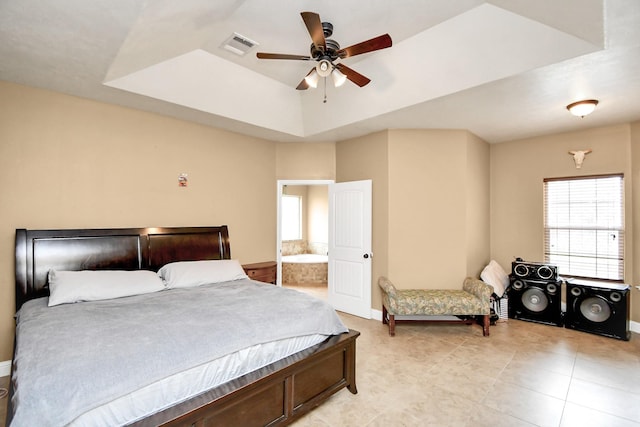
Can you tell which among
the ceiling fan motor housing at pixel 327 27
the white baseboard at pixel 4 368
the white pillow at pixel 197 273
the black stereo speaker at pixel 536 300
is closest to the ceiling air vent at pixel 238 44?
the ceiling fan motor housing at pixel 327 27

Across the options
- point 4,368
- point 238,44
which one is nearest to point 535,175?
point 238,44

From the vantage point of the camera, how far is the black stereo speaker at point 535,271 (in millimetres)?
4441

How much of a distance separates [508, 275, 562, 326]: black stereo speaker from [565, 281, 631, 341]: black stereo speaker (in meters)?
0.13

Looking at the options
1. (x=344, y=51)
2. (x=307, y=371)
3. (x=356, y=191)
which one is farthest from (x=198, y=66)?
(x=307, y=371)

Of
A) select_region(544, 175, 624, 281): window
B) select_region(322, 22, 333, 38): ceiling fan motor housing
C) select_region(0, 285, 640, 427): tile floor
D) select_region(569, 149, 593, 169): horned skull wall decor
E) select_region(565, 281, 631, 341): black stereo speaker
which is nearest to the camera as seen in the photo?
select_region(0, 285, 640, 427): tile floor

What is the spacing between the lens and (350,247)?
200 inches

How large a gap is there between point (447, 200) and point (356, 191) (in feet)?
4.37

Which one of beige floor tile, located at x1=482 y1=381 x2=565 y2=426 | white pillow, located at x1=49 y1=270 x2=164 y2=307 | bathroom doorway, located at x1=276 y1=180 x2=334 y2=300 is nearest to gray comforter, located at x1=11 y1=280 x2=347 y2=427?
white pillow, located at x1=49 y1=270 x2=164 y2=307

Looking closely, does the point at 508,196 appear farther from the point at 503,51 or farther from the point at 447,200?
the point at 503,51

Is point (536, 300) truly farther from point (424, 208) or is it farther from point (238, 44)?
point (238, 44)

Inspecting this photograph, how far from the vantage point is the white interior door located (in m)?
4.88

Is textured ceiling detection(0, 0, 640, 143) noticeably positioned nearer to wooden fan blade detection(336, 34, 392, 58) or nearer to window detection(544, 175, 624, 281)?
wooden fan blade detection(336, 34, 392, 58)

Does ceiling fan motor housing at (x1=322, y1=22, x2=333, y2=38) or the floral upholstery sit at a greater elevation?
ceiling fan motor housing at (x1=322, y1=22, x2=333, y2=38)

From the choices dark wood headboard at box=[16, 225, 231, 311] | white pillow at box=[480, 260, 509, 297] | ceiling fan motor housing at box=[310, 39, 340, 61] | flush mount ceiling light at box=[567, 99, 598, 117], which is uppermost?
ceiling fan motor housing at box=[310, 39, 340, 61]
